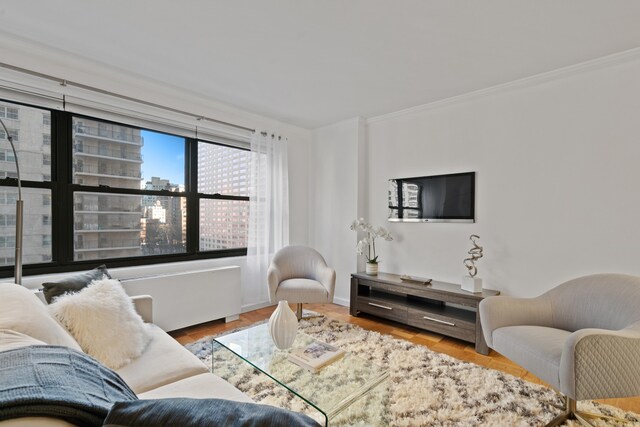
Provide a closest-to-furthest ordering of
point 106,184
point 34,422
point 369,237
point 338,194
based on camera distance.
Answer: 1. point 34,422
2. point 106,184
3. point 369,237
4. point 338,194

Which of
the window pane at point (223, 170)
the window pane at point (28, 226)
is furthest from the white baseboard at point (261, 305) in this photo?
the window pane at point (28, 226)

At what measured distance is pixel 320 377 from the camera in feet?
5.33

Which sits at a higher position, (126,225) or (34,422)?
(126,225)

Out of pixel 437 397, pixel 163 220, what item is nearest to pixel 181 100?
pixel 163 220

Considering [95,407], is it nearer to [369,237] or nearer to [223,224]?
[223,224]

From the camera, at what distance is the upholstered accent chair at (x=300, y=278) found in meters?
3.22

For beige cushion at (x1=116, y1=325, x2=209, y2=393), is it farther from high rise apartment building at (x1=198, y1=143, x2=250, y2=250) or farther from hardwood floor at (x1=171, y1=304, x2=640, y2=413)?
high rise apartment building at (x1=198, y1=143, x2=250, y2=250)

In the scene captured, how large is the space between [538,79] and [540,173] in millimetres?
818

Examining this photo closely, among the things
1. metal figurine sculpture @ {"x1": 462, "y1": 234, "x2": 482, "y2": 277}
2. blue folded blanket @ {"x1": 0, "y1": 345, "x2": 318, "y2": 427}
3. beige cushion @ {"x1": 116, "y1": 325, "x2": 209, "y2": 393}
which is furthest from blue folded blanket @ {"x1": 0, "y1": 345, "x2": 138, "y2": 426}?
metal figurine sculpture @ {"x1": 462, "y1": 234, "x2": 482, "y2": 277}

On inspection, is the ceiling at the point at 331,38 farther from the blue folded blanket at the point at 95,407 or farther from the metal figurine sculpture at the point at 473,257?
the blue folded blanket at the point at 95,407

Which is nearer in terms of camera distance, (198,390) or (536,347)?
(198,390)

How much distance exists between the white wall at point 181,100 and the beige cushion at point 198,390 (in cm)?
215

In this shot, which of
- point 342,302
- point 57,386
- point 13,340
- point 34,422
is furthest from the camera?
point 342,302

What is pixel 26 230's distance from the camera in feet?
8.27
